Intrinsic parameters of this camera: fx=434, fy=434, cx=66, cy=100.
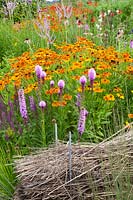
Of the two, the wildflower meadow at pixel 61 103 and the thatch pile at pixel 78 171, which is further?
the wildflower meadow at pixel 61 103

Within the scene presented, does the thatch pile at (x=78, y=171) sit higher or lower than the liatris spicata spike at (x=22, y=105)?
lower

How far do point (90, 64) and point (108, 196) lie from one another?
81.3 inches

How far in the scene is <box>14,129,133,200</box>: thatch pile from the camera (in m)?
2.53

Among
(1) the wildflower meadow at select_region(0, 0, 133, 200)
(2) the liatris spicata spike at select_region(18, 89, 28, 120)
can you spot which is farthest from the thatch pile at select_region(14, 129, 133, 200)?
(2) the liatris spicata spike at select_region(18, 89, 28, 120)

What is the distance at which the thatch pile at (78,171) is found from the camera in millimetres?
2531

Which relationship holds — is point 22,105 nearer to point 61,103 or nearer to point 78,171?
point 61,103

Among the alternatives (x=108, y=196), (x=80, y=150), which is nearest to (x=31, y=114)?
(x=80, y=150)

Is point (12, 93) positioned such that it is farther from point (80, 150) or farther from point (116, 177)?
point (116, 177)

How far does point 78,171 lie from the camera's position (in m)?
2.65

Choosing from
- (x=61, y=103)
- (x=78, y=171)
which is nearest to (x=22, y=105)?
(x=61, y=103)

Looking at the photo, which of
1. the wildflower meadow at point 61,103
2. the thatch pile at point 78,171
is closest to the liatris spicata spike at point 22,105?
the wildflower meadow at point 61,103

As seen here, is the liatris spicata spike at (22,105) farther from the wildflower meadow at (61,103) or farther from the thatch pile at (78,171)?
the thatch pile at (78,171)

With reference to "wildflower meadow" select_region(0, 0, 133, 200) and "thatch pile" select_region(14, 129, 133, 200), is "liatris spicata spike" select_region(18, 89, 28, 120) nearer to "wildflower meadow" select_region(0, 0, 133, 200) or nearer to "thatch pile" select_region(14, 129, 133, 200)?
"wildflower meadow" select_region(0, 0, 133, 200)

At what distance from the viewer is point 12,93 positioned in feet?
13.5
